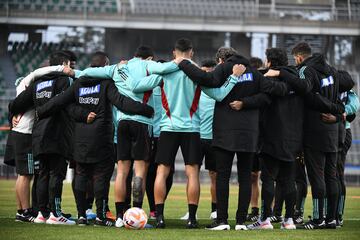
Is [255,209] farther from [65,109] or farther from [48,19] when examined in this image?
[48,19]

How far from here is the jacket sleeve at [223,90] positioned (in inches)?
392

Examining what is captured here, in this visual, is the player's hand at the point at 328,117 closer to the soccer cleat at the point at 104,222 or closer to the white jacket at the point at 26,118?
the soccer cleat at the point at 104,222

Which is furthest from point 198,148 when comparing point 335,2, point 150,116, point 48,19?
point 335,2

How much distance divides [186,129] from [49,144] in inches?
79.1

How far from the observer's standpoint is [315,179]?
10586 mm

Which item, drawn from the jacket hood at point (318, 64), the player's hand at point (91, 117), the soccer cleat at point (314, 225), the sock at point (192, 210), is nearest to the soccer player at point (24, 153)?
the player's hand at point (91, 117)

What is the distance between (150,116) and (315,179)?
90.6 inches

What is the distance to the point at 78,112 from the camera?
35.1ft

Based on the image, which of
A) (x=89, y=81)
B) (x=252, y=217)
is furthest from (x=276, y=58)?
(x=252, y=217)

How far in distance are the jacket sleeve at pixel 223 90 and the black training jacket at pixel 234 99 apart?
0.22 ft

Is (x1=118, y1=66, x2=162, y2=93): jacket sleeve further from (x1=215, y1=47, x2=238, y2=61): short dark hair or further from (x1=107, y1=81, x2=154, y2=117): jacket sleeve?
(x1=215, y1=47, x2=238, y2=61): short dark hair

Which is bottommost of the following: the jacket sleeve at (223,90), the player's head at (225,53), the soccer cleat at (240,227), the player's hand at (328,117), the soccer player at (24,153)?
the soccer cleat at (240,227)

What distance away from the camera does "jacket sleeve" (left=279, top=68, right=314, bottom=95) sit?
10.4 m

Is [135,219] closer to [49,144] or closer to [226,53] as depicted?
[49,144]
